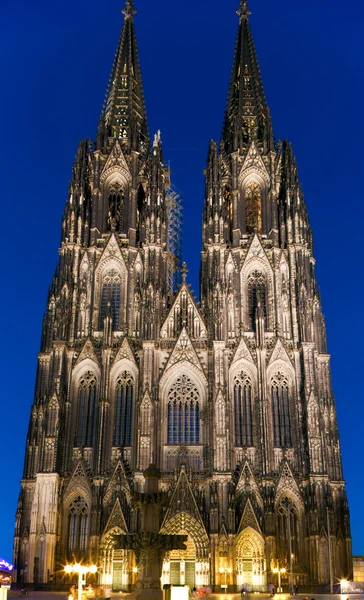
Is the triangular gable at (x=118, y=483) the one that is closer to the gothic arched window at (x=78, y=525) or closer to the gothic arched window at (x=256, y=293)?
the gothic arched window at (x=78, y=525)

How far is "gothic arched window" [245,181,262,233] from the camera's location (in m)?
57.6

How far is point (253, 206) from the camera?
58.6m

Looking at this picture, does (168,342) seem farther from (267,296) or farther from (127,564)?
(127,564)

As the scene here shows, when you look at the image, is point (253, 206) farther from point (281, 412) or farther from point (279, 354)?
point (281, 412)

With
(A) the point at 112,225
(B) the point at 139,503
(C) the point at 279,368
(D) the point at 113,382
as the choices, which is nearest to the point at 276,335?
(C) the point at 279,368

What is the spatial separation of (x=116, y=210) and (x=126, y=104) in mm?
11670

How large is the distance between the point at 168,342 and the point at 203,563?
1544 centimetres

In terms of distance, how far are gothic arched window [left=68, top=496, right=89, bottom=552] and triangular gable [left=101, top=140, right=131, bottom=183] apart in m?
26.2

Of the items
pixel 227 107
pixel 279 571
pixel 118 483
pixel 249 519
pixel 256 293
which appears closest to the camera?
pixel 279 571

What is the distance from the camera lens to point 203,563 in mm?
46062

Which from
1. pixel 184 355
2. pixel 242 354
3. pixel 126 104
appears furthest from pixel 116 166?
pixel 242 354

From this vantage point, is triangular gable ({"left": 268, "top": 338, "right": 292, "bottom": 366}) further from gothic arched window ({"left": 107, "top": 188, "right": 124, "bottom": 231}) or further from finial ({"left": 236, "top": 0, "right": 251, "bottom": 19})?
finial ({"left": 236, "top": 0, "right": 251, "bottom": 19})

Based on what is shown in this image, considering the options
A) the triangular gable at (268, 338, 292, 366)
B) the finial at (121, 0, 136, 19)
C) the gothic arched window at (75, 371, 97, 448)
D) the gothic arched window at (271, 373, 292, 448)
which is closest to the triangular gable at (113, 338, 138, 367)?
the gothic arched window at (75, 371, 97, 448)

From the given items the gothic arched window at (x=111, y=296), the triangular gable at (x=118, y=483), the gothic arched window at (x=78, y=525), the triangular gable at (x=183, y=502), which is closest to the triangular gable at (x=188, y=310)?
the gothic arched window at (x=111, y=296)
